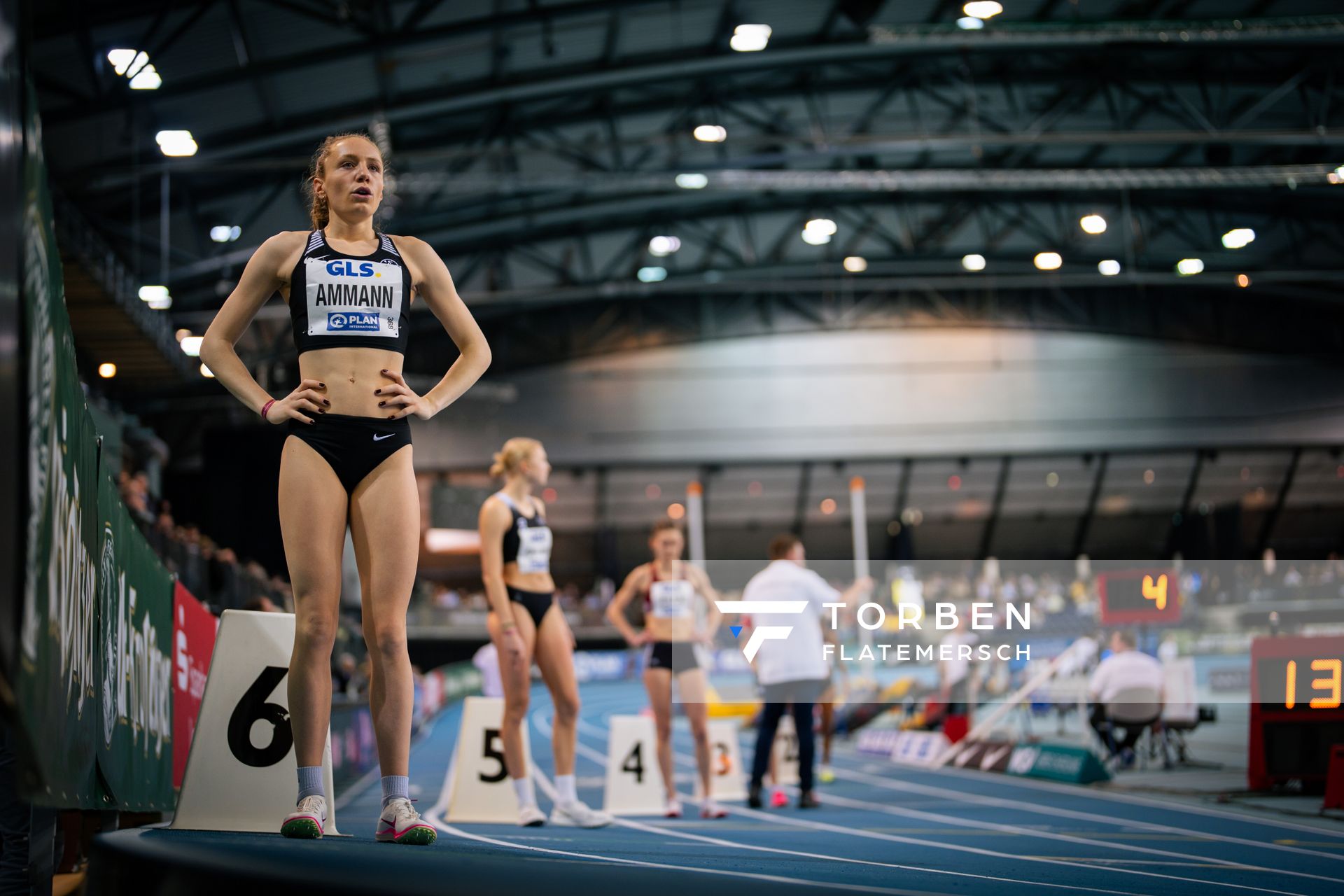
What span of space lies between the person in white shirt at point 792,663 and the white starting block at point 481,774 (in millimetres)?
1951

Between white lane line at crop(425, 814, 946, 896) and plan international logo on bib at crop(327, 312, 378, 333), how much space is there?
5.34ft

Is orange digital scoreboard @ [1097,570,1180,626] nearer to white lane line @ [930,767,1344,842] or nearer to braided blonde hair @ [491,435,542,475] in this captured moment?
white lane line @ [930,767,1344,842]

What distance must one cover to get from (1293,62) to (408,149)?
15663mm

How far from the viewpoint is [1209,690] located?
55.0 feet

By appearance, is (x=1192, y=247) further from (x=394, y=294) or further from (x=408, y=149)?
(x=394, y=294)

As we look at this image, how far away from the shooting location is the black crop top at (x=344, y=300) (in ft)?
11.7

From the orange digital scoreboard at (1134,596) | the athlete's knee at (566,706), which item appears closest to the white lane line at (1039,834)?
the athlete's knee at (566,706)

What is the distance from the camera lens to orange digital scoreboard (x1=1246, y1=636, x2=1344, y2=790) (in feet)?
25.9

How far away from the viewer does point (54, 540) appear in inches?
113

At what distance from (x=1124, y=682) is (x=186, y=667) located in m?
8.71

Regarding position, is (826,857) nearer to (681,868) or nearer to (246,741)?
(681,868)

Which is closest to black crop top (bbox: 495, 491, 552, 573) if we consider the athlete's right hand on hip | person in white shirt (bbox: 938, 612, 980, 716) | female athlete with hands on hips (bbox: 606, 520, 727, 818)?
female athlete with hands on hips (bbox: 606, 520, 727, 818)

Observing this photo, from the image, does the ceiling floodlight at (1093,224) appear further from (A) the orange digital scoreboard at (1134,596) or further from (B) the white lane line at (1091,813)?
(B) the white lane line at (1091,813)

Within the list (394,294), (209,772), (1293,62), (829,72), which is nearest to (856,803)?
(209,772)
